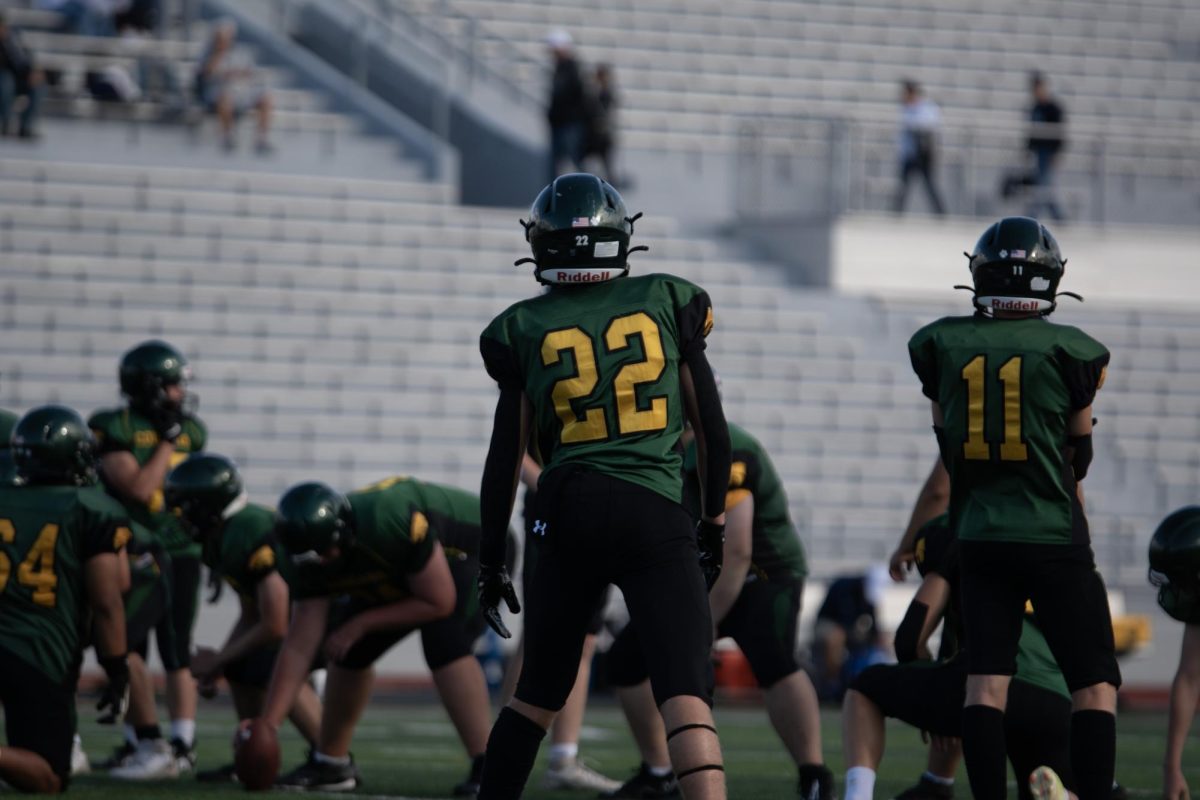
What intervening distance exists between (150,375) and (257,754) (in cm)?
210

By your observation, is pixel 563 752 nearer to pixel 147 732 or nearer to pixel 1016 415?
pixel 147 732

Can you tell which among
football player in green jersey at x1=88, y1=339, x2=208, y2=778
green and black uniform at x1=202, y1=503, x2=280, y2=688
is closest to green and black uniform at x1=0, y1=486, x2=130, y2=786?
green and black uniform at x1=202, y1=503, x2=280, y2=688

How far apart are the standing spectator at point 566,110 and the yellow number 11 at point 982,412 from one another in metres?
13.4

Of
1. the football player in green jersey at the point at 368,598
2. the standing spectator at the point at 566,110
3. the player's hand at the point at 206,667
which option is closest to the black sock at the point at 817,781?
the football player in green jersey at the point at 368,598

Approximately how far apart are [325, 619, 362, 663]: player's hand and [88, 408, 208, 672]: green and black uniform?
4.70 ft

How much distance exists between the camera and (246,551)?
805cm

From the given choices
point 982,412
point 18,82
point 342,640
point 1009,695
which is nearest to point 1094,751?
point 1009,695

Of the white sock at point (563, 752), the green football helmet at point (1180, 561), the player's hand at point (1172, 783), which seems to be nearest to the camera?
the player's hand at point (1172, 783)

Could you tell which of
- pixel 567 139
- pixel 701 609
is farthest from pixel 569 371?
pixel 567 139

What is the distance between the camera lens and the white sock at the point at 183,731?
8695 millimetres

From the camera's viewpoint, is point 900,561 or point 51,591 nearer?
point 900,561

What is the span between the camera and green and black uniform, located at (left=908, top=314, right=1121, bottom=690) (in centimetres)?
599

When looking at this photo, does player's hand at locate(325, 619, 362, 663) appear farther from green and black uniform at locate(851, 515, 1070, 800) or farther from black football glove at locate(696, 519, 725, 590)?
black football glove at locate(696, 519, 725, 590)

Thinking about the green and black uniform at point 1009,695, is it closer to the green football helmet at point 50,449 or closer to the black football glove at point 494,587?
the black football glove at point 494,587
